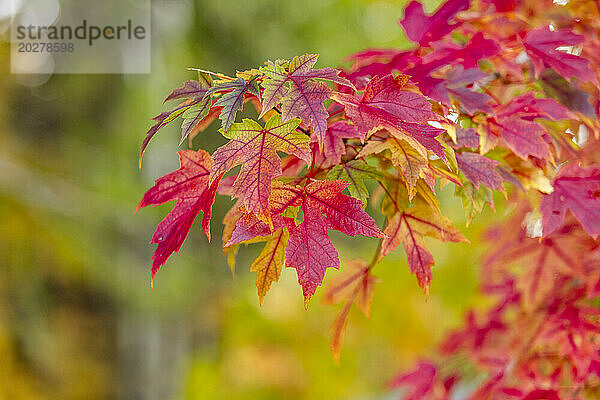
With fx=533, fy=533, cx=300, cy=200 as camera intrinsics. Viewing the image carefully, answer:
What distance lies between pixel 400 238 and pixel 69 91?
3658mm

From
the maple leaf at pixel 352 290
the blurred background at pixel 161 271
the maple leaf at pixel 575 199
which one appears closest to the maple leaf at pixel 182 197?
the maple leaf at pixel 352 290

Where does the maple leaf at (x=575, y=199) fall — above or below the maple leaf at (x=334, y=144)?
below

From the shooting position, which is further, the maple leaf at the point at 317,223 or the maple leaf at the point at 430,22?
the maple leaf at the point at 430,22

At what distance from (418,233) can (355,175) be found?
0.10 meters

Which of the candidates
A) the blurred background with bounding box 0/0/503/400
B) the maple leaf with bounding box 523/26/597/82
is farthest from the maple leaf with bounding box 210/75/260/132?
the blurred background with bounding box 0/0/503/400

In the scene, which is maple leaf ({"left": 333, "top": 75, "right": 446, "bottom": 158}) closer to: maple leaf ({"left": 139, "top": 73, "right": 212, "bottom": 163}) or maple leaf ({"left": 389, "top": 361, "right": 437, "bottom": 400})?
maple leaf ({"left": 139, "top": 73, "right": 212, "bottom": 163})

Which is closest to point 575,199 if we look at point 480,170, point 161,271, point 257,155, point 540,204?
point 540,204

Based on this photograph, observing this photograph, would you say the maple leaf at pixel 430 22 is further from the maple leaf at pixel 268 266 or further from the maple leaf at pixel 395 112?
the maple leaf at pixel 268 266

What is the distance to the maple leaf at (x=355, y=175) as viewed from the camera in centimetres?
45

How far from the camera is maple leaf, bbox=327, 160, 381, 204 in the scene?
448 millimetres

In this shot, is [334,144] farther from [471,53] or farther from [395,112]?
Answer: [471,53]

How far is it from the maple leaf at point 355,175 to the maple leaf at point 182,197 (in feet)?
0.33

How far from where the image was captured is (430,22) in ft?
1.84

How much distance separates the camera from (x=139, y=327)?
3564 millimetres
